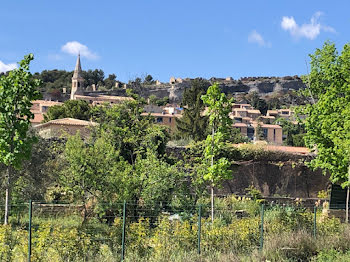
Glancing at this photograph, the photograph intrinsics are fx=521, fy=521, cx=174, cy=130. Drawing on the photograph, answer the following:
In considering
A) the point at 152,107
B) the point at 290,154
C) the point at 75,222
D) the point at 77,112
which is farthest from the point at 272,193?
the point at 152,107

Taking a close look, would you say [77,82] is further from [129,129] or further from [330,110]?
[330,110]

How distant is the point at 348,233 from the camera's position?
567 inches

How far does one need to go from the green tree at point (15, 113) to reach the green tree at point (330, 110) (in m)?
10.5

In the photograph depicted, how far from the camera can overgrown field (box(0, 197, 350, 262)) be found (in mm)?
9930

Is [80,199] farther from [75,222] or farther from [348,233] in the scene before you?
[348,233]

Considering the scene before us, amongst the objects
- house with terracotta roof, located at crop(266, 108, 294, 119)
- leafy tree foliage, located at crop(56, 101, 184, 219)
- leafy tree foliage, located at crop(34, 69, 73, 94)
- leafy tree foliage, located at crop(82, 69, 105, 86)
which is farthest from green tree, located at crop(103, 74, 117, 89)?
leafy tree foliage, located at crop(56, 101, 184, 219)

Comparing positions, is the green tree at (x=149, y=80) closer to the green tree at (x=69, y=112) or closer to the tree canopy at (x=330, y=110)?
the green tree at (x=69, y=112)

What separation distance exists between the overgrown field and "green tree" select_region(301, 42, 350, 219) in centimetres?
369

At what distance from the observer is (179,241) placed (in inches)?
459

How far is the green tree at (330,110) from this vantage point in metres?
18.5

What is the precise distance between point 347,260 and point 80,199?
8358mm

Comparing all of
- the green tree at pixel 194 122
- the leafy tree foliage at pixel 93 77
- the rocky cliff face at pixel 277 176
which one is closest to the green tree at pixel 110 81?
the leafy tree foliage at pixel 93 77

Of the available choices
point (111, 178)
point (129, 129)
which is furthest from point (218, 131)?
point (129, 129)

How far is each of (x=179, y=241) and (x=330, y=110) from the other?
9.87 m
